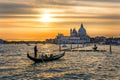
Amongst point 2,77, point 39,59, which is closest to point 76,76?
point 2,77

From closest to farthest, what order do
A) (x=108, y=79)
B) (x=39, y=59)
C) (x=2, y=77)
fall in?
(x=108, y=79), (x=2, y=77), (x=39, y=59)

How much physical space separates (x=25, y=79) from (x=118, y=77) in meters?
8.44

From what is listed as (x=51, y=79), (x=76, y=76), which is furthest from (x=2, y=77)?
(x=76, y=76)

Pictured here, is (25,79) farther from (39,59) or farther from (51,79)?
(39,59)

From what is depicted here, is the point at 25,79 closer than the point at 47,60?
Yes

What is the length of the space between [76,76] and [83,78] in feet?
5.74

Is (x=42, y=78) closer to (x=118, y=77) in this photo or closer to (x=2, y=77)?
(x=2, y=77)

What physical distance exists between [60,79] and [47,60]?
2221cm

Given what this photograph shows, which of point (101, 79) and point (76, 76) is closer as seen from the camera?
point (101, 79)

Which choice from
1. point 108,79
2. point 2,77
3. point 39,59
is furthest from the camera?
point 39,59

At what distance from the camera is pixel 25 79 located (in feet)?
105

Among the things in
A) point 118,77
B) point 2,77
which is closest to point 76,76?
point 118,77

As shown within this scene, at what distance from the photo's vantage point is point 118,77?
3259cm

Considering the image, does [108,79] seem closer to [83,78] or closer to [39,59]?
[83,78]
